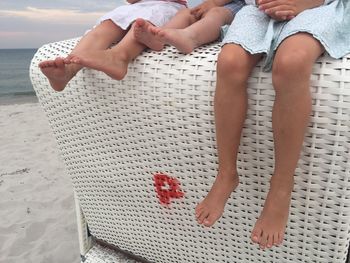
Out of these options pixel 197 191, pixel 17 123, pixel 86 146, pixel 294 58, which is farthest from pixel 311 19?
pixel 17 123

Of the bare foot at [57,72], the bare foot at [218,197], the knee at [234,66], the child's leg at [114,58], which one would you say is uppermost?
the knee at [234,66]

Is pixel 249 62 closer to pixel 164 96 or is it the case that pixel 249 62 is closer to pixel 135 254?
pixel 164 96

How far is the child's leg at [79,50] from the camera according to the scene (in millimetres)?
1043

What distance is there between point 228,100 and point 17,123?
407 centimetres

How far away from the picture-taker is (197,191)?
1.08 meters

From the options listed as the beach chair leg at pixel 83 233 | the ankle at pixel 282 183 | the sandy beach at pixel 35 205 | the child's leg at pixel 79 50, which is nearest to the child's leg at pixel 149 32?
the child's leg at pixel 79 50

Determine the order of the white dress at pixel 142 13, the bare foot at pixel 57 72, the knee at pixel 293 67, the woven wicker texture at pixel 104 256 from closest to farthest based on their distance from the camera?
the knee at pixel 293 67, the bare foot at pixel 57 72, the white dress at pixel 142 13, the woven wicker texture at pixel 104 256

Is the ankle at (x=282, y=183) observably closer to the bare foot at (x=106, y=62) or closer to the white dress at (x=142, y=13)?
the bare foot at (x=106, y=62)

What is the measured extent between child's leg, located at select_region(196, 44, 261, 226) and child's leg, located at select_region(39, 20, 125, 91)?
0.41m

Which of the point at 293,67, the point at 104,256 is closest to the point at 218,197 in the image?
the point at 293,67

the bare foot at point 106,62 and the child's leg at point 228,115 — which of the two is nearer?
the child's leg at point 228,115

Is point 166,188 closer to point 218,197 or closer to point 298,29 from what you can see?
point 218,197

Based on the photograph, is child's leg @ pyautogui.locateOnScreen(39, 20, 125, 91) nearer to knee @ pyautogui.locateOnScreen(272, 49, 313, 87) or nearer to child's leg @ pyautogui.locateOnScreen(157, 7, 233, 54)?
child's leg @ pyautogui.locateOnScreen(157, 7, 233, 54)

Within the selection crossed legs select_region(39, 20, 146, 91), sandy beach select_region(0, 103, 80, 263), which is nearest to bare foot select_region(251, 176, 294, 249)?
crossed legs select_region(39, 20, 146, 91)
